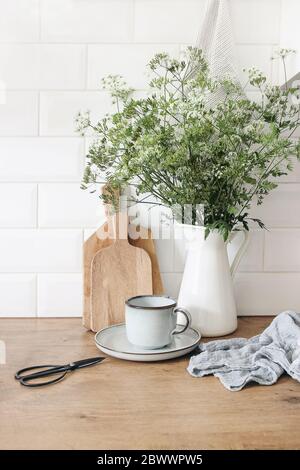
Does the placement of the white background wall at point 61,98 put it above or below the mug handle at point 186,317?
above

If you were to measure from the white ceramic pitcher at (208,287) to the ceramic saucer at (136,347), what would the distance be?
0.14 ft

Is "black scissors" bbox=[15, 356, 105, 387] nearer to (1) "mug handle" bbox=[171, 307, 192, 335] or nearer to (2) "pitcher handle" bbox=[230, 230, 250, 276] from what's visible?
(1) "mug handle" bbox=[171, 307, 192, 335]

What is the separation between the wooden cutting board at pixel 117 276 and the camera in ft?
3.27

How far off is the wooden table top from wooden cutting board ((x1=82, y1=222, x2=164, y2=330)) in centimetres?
17

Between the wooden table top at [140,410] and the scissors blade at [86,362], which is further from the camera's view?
the scissors blade at [86,362]

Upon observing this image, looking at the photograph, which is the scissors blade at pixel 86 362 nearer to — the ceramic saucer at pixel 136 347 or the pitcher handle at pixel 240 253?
the ceramic saucer at pixel 136 347

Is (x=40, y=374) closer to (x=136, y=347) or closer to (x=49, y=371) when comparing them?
(x=49, y=371)

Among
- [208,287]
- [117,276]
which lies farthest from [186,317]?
[117,276]

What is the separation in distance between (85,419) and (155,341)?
23cm

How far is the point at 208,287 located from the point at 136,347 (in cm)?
19

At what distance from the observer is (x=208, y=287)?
949 millimetres

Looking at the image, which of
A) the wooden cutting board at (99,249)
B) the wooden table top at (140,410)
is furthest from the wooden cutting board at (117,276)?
the wooden table top at (140,410)

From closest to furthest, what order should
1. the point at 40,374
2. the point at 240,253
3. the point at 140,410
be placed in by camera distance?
the point at 140,410, the point at 40,374, the point at 240,253

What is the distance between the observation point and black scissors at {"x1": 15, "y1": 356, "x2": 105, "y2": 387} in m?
0.73
